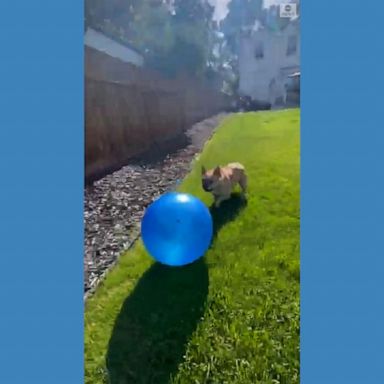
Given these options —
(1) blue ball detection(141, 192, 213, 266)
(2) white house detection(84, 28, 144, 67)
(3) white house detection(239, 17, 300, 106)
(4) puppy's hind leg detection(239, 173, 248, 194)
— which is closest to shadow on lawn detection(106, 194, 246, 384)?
(1) blue ball detection(141, 192, 213, 266)

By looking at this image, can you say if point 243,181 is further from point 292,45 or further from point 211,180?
point 292,45

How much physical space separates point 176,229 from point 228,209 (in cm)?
42

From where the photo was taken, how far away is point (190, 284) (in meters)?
2.80

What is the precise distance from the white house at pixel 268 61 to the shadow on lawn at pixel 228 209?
20.4 inches

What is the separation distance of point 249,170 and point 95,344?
1148 mm

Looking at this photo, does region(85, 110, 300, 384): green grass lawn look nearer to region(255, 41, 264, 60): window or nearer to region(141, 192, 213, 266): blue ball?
region(141, 192, 213, 266): blue ball

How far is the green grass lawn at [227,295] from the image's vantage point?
2.66 metres

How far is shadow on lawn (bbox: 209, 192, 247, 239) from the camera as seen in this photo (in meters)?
2.92

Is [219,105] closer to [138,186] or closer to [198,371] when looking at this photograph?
[138,186]

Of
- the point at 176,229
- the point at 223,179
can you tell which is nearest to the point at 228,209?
the point at 223,179

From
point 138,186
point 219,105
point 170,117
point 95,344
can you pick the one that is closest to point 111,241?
point 138,186

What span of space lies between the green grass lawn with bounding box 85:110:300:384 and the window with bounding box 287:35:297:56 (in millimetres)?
294

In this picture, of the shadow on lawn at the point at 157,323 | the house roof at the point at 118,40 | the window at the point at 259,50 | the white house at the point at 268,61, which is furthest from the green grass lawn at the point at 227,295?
the house roof at the point at 118,40

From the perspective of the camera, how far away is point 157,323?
2742mm
